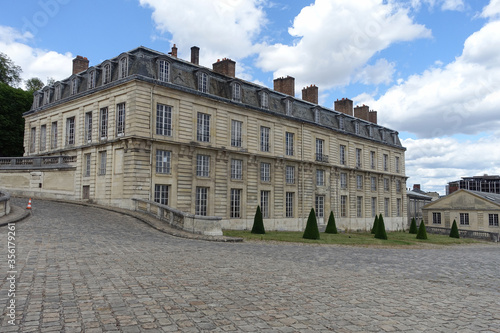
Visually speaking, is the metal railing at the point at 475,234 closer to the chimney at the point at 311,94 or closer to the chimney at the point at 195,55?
the chimney at the point at 311,94

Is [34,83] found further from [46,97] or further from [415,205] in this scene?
[415,205]

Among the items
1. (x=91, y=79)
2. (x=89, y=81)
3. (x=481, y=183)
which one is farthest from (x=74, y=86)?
(x=481, y=183)

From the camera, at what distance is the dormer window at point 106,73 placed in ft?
71.6

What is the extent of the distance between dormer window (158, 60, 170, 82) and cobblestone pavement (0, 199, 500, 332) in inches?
491

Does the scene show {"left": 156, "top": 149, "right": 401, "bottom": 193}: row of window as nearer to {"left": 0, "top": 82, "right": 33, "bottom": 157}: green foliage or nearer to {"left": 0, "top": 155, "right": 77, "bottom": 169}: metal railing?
{"left": 0, "top": 155, "right": 77, "bottom": 169}: metal railing

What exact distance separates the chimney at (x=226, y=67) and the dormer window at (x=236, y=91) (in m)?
1.61

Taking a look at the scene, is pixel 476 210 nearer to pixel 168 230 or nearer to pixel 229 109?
pixel 229 109

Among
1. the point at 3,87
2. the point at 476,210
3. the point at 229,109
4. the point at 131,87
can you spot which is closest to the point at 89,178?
the point at 131,87

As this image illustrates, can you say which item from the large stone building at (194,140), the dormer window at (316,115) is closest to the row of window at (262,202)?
the large stone building at (194,140)

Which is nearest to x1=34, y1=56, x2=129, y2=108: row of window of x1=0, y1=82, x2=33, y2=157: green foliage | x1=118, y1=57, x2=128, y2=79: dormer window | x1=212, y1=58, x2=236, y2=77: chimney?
x1=118, y1=57, x2=128, y2=79: dormer window

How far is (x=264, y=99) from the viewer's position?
26.7m

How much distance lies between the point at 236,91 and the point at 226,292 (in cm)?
2002

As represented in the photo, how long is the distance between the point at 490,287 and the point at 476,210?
3312 centimetres

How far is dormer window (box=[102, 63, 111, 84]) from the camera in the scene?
859 inches
